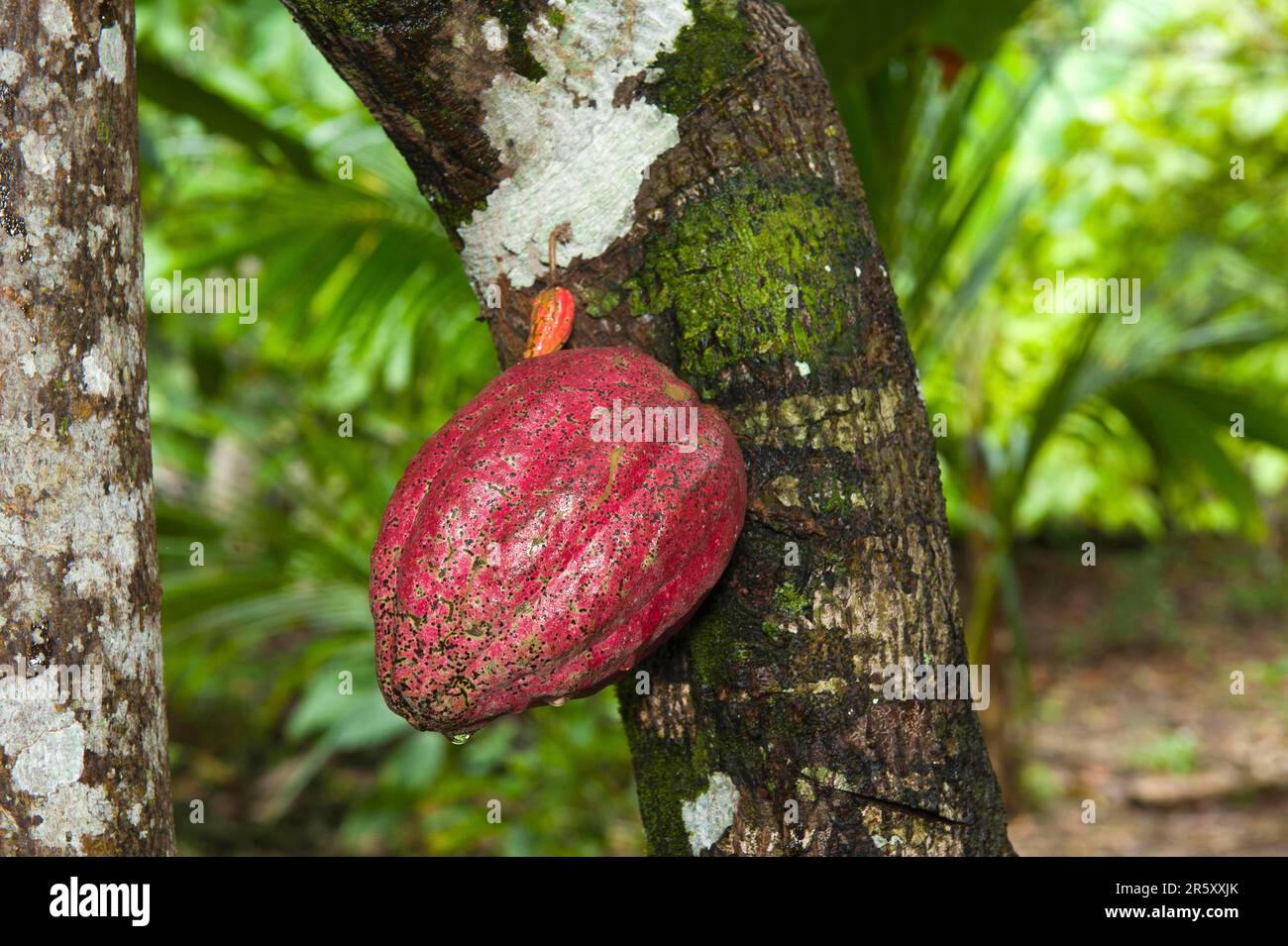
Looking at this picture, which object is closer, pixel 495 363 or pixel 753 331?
pixel 753 331

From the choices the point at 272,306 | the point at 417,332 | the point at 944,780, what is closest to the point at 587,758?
the point at 417,332

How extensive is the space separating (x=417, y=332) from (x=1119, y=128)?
9.28 ft

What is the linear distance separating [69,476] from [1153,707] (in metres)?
5.66

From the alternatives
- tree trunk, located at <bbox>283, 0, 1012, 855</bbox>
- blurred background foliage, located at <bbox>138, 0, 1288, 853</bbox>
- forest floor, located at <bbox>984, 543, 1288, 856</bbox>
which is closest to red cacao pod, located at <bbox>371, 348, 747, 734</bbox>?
tree trunk, located at <bbox>283, 0, 1012, 855</bbox>

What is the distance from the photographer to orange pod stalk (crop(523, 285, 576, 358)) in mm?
981

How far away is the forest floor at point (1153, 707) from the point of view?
4098 millimetres

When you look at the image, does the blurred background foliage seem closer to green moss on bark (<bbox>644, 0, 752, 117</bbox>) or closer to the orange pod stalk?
green moss on bark (<bbox>644, 0, 752, 117</bbox>)

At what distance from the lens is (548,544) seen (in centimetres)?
85

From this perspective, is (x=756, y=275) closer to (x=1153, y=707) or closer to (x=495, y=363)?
(x=495, y=363)

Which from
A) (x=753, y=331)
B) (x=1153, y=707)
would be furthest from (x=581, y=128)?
(x=1153, y=707)

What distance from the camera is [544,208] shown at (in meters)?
0.98

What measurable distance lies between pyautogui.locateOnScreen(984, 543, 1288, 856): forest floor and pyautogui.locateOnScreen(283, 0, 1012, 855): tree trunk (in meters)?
1.87

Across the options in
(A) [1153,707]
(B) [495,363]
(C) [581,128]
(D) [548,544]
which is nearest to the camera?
(D) [548,544]

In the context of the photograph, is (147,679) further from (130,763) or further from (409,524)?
(409,524)
